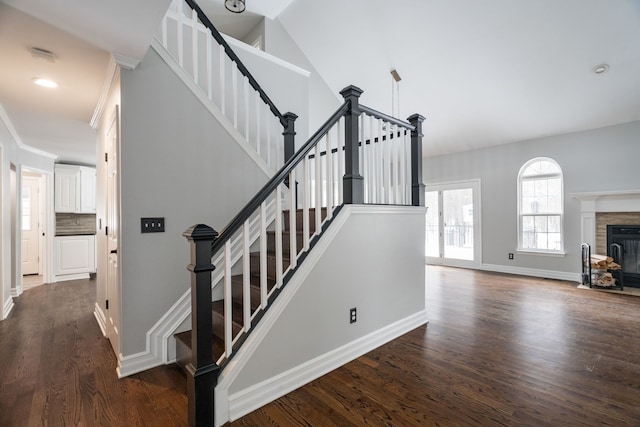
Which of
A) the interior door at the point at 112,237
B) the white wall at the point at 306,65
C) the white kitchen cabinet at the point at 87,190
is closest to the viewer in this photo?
the interior door at the point at 112,237

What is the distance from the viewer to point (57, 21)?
1.76m

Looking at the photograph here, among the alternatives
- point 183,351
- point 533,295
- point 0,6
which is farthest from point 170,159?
point 533,295

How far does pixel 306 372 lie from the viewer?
2129 mm

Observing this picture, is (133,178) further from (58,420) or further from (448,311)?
(448,311)

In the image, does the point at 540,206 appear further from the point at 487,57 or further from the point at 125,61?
the point at 125,61

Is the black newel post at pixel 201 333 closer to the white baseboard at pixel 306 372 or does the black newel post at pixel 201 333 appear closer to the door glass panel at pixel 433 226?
the white baseboard at pixel 306 372

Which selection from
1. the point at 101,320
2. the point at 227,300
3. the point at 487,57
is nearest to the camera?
the point at 227,300

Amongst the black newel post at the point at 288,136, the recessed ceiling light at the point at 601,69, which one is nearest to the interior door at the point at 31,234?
the black newel post at the point at 288,136

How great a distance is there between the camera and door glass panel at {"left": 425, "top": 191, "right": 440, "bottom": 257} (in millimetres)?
7176

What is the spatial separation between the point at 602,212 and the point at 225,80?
6.10 m

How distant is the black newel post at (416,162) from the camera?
3.24 m

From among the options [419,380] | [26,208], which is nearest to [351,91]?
[419,380]

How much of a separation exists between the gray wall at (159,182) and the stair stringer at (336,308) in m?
1.00

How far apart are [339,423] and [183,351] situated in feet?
4.17
